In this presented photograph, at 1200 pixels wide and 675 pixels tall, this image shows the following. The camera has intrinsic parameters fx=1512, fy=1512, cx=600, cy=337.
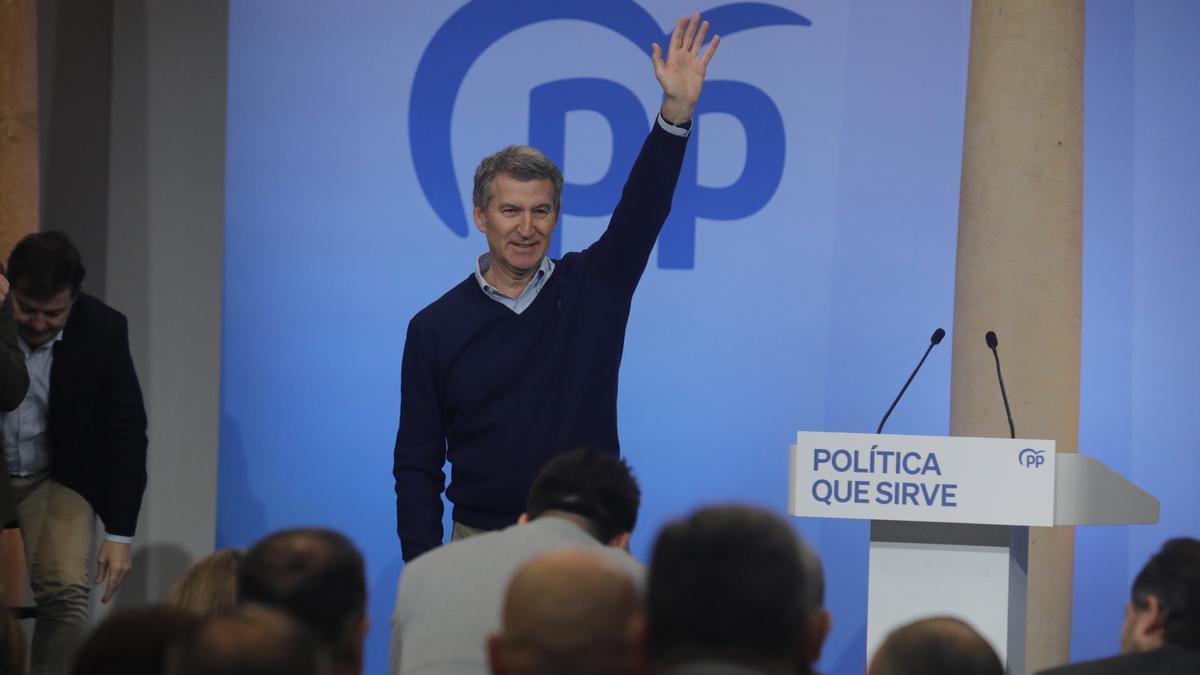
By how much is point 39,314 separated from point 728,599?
3.41 metres

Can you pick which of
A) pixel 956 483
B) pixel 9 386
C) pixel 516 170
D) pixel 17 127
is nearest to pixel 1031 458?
pixel 956 483

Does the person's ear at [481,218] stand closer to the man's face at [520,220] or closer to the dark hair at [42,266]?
the man's face at [520,220]

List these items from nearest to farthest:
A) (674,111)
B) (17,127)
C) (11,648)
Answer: (11,648), (674,111), (17,127)

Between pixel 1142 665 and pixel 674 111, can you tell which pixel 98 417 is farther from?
pixel 1142 665

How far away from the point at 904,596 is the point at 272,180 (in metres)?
3.38

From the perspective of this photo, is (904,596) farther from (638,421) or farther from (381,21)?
(381,21)

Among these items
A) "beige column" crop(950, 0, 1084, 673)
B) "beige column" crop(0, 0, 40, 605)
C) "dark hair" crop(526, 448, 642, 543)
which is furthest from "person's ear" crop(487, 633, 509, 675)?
"beige column" crop(0, 0, 40, 605)

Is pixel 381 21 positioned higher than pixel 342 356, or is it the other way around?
pixel 381 21

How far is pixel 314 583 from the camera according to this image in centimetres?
218

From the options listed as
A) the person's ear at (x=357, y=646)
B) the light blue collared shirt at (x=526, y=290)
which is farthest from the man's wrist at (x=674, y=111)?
the person's ear at (x=357, y=646)

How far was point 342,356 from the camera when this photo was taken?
6.46m

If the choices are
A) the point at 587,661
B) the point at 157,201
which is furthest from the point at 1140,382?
the point at 587,661

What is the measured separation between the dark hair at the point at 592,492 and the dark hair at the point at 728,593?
101cm

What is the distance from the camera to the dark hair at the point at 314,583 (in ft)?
7.11
